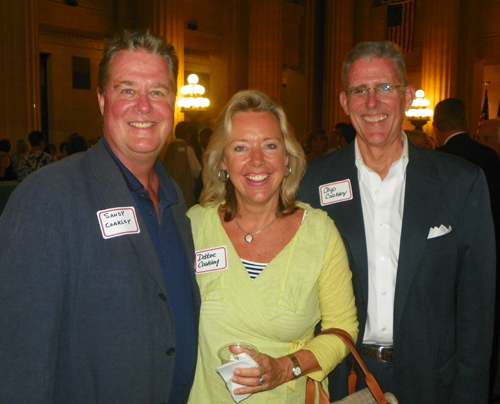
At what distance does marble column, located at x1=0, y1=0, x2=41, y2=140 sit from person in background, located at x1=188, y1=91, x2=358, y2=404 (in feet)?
33.8

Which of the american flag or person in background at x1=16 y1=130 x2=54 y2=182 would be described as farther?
the american flag

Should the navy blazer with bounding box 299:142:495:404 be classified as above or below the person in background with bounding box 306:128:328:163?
below

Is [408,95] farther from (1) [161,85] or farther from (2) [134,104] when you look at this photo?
(2) [134,104]

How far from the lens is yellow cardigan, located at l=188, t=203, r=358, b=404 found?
2.27 metres

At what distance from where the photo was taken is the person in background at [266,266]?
2270mm

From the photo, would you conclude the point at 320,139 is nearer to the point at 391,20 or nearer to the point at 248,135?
the point at 248,135

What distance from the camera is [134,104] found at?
2113 mm

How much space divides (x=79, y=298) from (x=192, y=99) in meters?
14.2

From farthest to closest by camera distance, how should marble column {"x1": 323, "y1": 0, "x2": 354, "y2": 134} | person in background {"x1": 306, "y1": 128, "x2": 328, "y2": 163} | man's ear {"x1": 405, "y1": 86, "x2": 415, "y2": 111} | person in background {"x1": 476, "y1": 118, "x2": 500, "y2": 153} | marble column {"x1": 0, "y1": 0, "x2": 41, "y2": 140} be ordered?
marble column {"x1": 323, "y1": 0, "x2": 354, "y2": 134}
marble column {"x1": 0, "y1": 0, "x2": 41, "y2": 140}
person in background {"x1": 306, "y1": 128, "x2": 328, "y2": 163}
person in background {"x1": 476, "y1": 118, "x2": 500, "y2": 153}
man's ear {"x1": 405, "y1": 86, "x2": 415, "y2": 111}

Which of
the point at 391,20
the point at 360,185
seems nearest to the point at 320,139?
the point at 360,185

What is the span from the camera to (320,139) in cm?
979

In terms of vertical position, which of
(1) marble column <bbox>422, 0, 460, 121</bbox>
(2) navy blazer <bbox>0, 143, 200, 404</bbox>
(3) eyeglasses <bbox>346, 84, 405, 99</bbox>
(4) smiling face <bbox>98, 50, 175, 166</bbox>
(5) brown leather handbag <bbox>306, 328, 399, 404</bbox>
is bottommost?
(5) brown leather handbag <bbox>306, 328, 399, 404</bbox>

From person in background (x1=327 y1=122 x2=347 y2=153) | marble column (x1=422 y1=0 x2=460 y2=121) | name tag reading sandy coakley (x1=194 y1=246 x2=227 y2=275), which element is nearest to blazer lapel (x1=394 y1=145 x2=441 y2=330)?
name tag reading sandy coakley (x1=194 y1=246 x2=227 y2=275)

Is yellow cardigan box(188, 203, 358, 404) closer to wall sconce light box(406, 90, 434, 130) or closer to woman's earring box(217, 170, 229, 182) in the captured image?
woman's earring box(217, 170, 229, 182)
